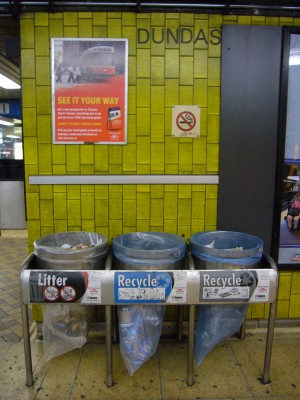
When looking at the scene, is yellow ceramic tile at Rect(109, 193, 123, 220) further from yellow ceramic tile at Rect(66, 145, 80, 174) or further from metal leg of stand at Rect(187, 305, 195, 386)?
metal leg of stand at Rect(187, 305, 195, 386)

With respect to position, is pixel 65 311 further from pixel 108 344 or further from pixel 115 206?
pixel 115 206

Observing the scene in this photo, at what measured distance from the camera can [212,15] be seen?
2791 millimetres

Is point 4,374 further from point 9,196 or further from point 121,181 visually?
point 9,196

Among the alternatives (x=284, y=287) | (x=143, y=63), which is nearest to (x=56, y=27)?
(x=143, y=63)

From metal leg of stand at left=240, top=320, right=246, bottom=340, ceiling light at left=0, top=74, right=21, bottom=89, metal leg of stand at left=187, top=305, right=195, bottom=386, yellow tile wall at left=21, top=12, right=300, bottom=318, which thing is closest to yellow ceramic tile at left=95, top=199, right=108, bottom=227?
yellow tile wall at left=21, top=12, right=300, bottom=318

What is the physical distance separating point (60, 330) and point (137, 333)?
580mm

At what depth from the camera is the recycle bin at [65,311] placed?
2.37 m

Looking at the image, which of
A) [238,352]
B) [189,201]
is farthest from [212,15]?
[238,352]

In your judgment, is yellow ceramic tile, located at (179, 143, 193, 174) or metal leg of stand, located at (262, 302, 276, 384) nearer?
metal leg of stand, located at (262, 302, 276, 384)

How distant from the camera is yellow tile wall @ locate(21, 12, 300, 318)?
277 cm

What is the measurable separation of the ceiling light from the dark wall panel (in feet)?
14.0

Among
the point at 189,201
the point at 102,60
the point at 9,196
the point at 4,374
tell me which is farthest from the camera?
the point at 9,196

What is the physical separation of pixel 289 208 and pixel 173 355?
1.68 m

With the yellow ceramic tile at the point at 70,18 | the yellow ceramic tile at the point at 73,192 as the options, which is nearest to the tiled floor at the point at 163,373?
the yellow ceramic tile at the point at 73,192
